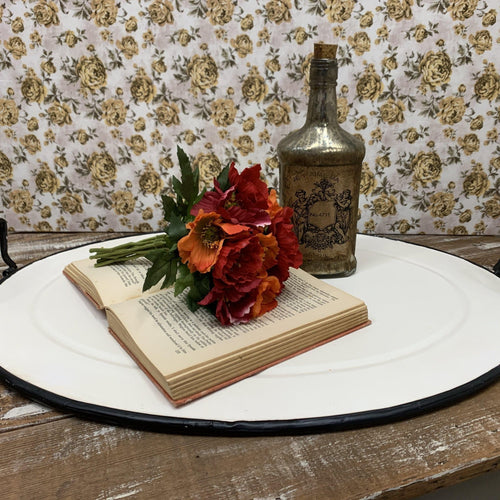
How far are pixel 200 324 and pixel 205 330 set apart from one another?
2 centimetres

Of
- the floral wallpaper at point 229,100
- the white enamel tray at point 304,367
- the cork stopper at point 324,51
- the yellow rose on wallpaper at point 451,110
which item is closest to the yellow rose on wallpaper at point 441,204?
the floral wallpaper at point 229,100

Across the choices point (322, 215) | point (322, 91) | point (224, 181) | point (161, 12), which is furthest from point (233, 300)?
point (161, 12)

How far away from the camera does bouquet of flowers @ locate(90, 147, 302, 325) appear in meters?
0.55

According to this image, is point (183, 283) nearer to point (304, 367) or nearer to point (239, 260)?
point (239, 260)

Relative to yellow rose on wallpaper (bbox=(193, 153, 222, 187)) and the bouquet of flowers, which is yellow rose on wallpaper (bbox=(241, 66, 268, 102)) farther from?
the bouquet of flowers

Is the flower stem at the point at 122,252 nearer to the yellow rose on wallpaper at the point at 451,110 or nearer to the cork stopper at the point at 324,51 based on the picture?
the cork stopper at the point at 324,51

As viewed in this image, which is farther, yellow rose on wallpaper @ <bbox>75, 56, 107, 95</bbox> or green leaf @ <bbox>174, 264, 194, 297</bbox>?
yellow rose on wallpaper @ <bbox>75, 56, 107, 95</bbox>

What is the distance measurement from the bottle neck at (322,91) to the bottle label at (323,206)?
0.27ft

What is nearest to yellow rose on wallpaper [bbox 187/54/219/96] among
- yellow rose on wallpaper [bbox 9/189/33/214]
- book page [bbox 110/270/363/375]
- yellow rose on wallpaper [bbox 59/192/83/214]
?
yellow rose on wallpaper [bbox 59/192/83/214]

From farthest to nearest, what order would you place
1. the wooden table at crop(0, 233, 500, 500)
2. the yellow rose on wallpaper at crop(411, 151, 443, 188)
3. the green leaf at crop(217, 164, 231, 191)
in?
the yellow rose on wallpaper at crop(411, 151, 443, 188)
the green leaf at crop(217, 164, 231, 191)
the wooden table at crop(0, 233, 500, 500)

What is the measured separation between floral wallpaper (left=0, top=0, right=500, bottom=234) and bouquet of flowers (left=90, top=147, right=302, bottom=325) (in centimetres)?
57

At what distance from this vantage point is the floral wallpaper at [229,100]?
103cm

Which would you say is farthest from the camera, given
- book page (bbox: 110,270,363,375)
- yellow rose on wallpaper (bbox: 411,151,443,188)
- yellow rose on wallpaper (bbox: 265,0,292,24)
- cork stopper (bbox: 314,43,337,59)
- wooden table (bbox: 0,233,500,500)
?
yellow rose on wallpaper (bbox: 411,151,443,188)

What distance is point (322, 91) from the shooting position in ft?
2.35
